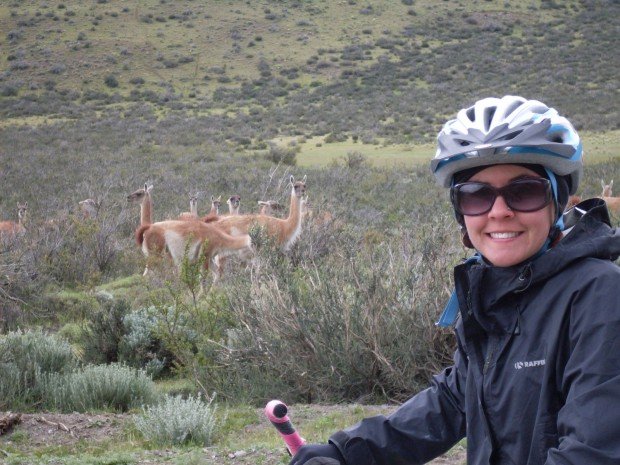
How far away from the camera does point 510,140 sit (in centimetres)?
221

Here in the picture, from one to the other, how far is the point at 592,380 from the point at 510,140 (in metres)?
0.72

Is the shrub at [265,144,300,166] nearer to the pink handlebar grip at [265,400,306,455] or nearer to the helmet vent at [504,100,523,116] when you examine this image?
the helmet vent at [504,100,523,116]

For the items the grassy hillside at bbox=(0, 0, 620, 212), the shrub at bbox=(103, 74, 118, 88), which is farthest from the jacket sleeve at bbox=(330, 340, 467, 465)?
the shrub at bbox=(103, 74, 118, 88)

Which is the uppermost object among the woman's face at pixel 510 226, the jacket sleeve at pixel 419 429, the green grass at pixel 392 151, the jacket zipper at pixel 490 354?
the woman's face at pixel 510 226

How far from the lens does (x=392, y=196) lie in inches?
875

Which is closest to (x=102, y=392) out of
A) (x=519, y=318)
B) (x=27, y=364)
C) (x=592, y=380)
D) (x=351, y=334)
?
(x=27, y=364)

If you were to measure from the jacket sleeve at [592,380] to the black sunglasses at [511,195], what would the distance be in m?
0.36

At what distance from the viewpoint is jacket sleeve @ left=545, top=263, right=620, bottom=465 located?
1.75 meters

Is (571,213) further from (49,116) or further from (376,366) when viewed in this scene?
(49,116)

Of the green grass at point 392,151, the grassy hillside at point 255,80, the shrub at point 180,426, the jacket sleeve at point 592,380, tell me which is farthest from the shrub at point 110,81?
the jacket sleeve at point 592,380

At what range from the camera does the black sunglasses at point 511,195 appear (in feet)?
7.29

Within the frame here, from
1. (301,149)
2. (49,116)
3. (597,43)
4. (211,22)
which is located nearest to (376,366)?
(301,149)

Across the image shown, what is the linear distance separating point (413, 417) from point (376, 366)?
463 cm

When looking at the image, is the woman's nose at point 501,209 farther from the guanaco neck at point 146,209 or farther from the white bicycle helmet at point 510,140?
the guanaco neck at point 146,209
